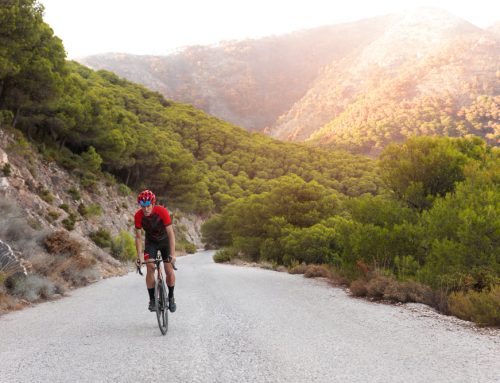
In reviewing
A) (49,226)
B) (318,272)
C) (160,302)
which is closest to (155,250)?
(160,302)

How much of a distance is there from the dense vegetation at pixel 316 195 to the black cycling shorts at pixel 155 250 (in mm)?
5410

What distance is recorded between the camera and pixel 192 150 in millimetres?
85625

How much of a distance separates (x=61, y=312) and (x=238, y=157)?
264ft

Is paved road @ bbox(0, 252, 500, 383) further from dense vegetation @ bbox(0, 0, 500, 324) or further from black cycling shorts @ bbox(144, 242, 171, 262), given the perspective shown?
dense vegetation @ bbox(0, 0, 500, 324)

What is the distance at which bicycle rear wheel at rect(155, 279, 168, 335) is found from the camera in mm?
6970

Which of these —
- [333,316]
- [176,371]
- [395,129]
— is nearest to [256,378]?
[176,371]

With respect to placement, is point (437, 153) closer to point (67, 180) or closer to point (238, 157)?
point (67, 180)

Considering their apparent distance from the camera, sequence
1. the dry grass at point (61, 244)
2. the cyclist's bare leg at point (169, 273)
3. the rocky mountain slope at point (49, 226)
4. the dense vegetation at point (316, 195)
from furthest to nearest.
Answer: the dry grass at point (61, 244), the rocky mountain slope at point (49, 226), the dense vegetation at point (316, 195), the cyclist's bare leg at point (169, 273)

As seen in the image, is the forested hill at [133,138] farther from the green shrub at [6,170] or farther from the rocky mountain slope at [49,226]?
the green shrub at [6,170]

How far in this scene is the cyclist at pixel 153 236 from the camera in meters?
7.16

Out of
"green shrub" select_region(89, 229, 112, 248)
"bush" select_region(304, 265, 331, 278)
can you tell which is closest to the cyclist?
Answer: "bush" select_region(304, 265, 331, 278)

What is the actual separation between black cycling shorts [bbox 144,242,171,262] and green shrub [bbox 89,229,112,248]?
72.4ft

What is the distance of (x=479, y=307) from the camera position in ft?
26.2

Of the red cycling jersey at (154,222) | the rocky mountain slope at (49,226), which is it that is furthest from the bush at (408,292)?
the rocky mountain slope at (49,226)
